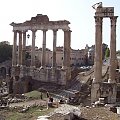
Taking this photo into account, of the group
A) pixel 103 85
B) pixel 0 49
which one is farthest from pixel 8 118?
pixel 0 49

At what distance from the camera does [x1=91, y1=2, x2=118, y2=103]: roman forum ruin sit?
2755 cm

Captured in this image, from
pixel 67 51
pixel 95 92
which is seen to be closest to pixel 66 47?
pixel 67 51

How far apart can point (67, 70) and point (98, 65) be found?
13496 millimetres

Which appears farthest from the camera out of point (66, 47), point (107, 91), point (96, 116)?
point (66, 47)

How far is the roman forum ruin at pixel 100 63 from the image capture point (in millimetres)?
27547

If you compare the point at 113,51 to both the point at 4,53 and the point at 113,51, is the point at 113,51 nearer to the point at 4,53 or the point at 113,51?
the point at 113,51

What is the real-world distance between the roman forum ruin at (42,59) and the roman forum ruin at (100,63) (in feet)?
42.2

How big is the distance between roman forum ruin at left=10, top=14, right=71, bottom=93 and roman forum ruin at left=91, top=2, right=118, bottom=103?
12.9m

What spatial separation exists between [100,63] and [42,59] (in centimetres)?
1635

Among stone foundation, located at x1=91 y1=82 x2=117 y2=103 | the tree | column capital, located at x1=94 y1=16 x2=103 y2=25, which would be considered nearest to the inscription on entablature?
column capital, located at x1=94 y1=16 x2=103 y2=25

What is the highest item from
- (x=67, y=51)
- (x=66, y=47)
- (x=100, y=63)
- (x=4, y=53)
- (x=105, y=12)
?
(x=105, y=12)

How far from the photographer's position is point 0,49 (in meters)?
73.8

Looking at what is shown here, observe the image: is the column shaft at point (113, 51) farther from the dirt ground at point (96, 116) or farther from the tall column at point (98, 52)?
the dirt ground at point (96, 116)

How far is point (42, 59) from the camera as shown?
142 ft
